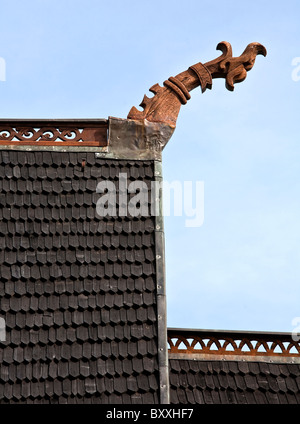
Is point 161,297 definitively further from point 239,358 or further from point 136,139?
point 136,139

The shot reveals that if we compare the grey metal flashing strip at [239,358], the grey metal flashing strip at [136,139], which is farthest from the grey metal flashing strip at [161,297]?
the grey metal flashing strip at [239,358]

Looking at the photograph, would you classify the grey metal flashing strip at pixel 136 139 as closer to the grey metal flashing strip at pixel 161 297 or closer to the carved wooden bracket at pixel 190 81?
the carved wooden bracket at pixel 190 81

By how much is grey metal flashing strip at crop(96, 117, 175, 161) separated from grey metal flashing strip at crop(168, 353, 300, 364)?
2633 mm

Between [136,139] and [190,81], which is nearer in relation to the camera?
[136,139]

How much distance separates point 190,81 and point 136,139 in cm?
123

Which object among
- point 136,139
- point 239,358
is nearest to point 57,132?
point 136,139

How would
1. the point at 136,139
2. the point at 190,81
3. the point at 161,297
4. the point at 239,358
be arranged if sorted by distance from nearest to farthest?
the point at 161,297 → the point at 239,358 → the point at 136,139 → the point at 190,81

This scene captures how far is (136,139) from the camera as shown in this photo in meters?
14.7

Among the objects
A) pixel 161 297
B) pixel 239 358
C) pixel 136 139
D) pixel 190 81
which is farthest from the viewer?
pixel 190 81

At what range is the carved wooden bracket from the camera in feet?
48.9

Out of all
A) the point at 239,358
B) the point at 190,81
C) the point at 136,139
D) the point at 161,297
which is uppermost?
the point at 190,81

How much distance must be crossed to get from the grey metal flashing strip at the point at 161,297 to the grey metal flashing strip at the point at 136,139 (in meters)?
0.29

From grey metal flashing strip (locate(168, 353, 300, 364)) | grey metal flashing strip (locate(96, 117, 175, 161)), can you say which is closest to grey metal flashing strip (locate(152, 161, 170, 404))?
grey metal flashing strip (locate(96, 117, 175, 161))
